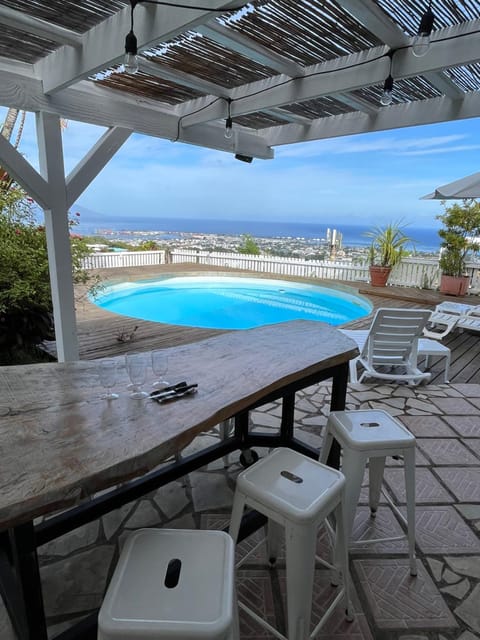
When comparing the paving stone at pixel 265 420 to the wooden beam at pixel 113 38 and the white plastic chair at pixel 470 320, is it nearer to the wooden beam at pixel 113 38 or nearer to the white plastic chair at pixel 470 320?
the wooden beam at pixel 113 38

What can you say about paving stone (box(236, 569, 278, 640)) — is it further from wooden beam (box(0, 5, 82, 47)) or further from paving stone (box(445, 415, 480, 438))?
wooden beam (box(0, 5, 82, 47))

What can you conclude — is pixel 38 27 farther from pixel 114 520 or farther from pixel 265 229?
pixel 265 229

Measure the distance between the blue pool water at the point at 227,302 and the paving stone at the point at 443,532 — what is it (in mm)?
6469

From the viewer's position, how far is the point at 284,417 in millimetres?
2430

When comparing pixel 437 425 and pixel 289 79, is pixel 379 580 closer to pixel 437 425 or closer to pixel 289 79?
pixel 437 425

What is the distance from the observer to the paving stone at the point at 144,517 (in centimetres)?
197

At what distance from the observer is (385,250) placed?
8.93 metres

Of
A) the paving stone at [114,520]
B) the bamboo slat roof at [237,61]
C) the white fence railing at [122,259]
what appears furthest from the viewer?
the white fence railing at [122,259]

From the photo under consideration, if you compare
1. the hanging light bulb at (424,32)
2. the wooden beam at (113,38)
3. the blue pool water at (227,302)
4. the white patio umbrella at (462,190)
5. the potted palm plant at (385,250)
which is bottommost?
the blue pool water at (227,302)

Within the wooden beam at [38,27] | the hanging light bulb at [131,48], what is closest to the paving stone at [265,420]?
the hanging light bulb at [131,48]

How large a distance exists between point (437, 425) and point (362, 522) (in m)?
1.43

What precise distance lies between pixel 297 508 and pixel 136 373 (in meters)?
0.75

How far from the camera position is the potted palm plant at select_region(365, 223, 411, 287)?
862 cm

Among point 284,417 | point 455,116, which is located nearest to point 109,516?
point 284,417
